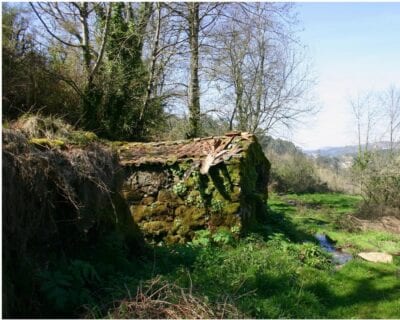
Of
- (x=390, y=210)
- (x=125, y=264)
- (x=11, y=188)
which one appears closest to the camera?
(x=11, y=188)

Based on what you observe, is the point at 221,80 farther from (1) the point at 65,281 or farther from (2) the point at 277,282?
(1) the point at 65,281

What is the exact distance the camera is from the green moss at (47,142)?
5.43 meters

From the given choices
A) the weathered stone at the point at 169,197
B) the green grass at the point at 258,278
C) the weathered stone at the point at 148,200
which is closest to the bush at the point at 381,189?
the green grass at the point at 258,278

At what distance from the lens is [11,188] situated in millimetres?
4227

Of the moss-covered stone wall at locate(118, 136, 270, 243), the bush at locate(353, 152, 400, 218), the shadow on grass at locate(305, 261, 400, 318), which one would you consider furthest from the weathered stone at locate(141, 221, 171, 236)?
the bush at locate(353, 152, 400, 218)

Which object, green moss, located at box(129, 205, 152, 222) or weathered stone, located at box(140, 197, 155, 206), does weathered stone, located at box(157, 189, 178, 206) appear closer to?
weathered stone, located at box(140, 197, 155, 206)

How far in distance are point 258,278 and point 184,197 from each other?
3.21 metres

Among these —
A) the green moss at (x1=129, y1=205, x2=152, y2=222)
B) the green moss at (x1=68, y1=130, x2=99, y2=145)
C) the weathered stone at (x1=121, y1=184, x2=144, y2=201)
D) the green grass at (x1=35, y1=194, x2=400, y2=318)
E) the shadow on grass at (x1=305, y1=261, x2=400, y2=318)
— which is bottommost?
the shadow on grass at (x1=305, y1=261, x2=400, y2=318)

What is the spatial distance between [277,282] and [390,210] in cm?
1047

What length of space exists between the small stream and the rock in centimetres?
30

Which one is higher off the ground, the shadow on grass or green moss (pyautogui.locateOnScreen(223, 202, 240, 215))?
green moss (pyautogui.locateOnScreen(223, 202, 240, 215))

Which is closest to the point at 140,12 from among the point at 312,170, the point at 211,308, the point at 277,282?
the point at 277,282

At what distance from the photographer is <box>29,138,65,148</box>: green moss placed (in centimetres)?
543

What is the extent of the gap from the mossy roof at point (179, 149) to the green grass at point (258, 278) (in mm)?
1830
